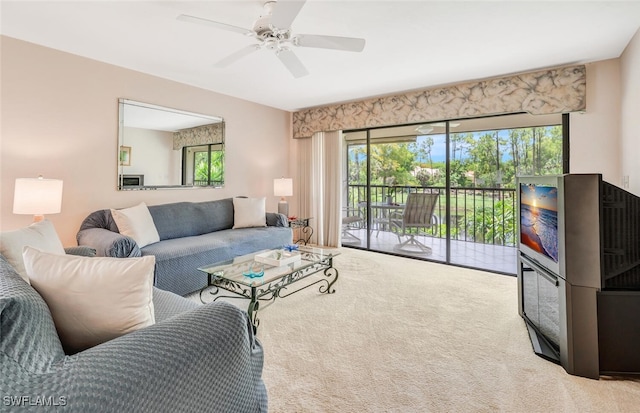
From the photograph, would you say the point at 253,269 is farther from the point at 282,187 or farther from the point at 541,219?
the point at 282,187

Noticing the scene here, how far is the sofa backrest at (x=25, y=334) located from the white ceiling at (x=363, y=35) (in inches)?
82.9

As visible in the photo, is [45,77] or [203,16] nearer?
[203,16]

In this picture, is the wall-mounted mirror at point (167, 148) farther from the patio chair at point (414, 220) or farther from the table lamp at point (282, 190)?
the patio chair at point (414, 220)

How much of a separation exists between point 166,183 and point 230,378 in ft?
11.0

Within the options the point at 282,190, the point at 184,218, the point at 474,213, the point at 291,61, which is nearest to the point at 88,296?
the point at 291,61

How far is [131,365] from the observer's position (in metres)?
0.77

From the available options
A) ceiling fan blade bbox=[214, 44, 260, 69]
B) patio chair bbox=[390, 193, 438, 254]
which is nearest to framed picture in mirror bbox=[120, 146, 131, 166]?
ceiling fan blade bbox=[214, 44, 260, 69]

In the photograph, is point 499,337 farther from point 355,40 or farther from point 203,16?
point 203,16

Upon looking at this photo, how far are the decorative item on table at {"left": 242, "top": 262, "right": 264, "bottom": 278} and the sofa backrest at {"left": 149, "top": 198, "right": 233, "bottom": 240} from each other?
134 cm

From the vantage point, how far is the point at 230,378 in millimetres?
1017

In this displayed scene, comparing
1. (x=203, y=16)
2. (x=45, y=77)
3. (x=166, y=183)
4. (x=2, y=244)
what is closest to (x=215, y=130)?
(x=166, y=183)

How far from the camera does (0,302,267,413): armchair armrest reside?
674 millimetres

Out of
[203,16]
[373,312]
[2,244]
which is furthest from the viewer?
[373,312]

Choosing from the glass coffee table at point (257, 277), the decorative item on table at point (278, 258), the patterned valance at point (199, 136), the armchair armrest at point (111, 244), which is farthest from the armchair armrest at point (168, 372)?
the patterned valance at point (199, 136)
